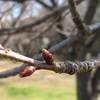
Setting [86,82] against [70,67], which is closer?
[70,67]

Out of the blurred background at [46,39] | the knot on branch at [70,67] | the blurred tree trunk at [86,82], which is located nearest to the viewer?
the knot on branch at [70,67]

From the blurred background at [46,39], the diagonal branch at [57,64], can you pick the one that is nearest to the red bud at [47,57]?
the diagonal branch at [57,64]

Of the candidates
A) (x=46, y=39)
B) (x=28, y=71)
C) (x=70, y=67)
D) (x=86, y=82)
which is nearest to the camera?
(x=28, y=71)

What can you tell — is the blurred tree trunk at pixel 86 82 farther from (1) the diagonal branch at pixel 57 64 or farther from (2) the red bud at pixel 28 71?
(2) the red bud at pixel 28 71

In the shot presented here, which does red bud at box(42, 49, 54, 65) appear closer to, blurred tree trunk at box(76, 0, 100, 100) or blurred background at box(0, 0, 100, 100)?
blurred background at box(0, 0, 100, 100)

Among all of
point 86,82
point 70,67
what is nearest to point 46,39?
point 86,82

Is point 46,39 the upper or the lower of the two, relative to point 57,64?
upper

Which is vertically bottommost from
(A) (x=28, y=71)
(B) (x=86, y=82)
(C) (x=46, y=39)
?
(A) (x=28, y=71)

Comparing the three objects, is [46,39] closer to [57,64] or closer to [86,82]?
[86,82]

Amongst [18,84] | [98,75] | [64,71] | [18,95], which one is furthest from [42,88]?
[64,71]

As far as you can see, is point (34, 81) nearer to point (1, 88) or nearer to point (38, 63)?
point (1, 88)
